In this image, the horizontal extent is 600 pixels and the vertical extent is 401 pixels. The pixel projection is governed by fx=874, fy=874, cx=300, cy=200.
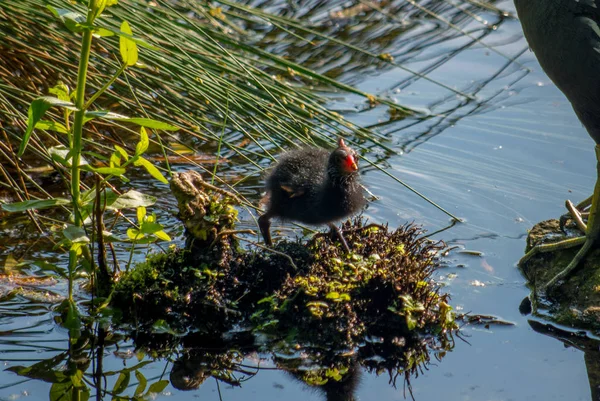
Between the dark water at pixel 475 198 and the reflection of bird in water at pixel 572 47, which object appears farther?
the reflection of bird in water at pixel 572 47

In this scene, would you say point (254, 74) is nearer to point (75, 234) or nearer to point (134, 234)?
point (134, 234)

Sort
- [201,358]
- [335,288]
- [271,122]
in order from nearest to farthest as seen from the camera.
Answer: [201,358]
[335,288]
[271,122]

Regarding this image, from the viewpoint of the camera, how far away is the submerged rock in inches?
126

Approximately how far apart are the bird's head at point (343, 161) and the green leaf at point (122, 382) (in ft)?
3.69

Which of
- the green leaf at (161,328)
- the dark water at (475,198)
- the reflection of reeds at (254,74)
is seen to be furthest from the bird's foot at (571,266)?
the green leaf at (161,328)

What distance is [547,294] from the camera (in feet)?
11.2

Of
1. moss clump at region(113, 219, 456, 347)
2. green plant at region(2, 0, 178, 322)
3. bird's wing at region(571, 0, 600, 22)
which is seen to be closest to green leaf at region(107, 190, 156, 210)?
green plant at region(2, 0, 178, 322)

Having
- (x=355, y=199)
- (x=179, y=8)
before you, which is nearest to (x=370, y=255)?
(x=355, y=199)

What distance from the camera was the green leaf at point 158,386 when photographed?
8.89ft

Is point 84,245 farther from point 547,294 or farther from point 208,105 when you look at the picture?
point 547,294

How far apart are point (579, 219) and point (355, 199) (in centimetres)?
103

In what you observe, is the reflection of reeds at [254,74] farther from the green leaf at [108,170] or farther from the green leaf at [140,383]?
the green leaf at [140,383]

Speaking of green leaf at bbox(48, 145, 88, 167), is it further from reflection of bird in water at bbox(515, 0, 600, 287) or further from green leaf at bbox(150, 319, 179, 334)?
reflection of bird in water at bbox(515, 0, 600, 287)

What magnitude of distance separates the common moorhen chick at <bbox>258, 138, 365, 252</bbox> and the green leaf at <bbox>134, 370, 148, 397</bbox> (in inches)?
35.6
